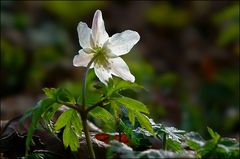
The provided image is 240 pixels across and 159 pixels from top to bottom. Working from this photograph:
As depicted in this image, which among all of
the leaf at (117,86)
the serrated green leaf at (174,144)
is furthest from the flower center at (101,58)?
the serrated green leaf at (174,144)

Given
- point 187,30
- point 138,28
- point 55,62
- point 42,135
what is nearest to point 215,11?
point 187,30

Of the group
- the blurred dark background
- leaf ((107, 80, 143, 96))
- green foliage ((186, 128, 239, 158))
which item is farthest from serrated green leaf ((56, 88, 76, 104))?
the blurred dark background

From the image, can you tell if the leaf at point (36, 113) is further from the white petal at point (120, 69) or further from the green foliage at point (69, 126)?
the white petal at point (120, 69)

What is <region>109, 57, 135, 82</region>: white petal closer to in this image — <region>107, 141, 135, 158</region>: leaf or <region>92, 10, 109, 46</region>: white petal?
<region>92, 10, 109, 46</region>: white petal

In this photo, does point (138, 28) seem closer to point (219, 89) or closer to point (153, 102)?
point (219, 89)

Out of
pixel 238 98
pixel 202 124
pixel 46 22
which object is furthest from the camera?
pixel 46 22

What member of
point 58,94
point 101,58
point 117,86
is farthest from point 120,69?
point 58,94
